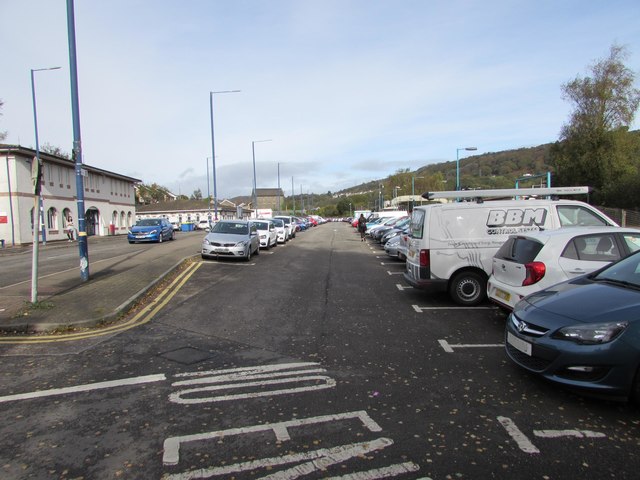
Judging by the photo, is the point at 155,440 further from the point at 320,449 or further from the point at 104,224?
the point at 104,224

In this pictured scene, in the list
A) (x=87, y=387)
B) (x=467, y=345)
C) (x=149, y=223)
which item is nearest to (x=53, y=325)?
(x=87, y=387)

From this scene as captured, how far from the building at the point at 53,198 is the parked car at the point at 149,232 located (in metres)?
4.80

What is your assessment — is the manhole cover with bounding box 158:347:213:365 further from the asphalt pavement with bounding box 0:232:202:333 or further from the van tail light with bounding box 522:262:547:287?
the van tail light with bounding box 522:262:547:287

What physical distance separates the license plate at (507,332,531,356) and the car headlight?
37 cm

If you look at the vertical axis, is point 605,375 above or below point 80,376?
above

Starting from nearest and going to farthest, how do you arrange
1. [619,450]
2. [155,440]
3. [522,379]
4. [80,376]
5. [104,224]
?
[619,450] → [155,440] → [522,379] → [80,376] → [104,224]

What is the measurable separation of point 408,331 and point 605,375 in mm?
3306

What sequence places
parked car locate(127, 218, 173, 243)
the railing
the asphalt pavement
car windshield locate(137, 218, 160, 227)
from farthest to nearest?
car windshield locate(137, 218, 160, 227) < the railing < parked car locate(127, 218, 173, 243) < the asphalt pavement

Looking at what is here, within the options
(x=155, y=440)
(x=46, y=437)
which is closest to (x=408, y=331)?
(x=155, y=440)

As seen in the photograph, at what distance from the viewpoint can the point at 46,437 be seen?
12.2 feet

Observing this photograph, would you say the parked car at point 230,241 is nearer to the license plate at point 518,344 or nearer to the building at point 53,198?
the building at point 53,198

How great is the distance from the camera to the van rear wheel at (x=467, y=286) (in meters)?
8.76

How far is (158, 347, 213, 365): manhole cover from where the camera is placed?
5.70m

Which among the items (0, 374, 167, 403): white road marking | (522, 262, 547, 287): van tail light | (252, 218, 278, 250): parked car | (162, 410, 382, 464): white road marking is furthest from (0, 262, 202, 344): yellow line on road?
(252, 218, 278, 250): parked car
